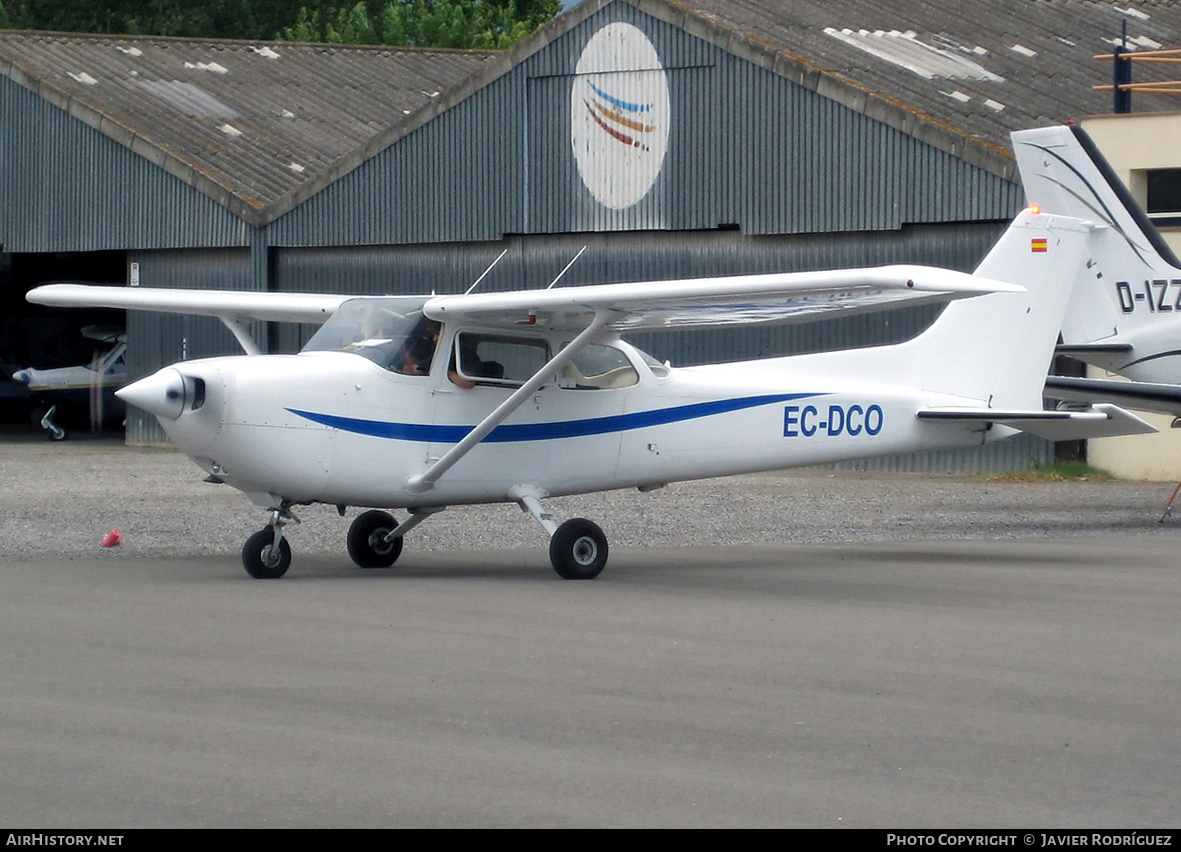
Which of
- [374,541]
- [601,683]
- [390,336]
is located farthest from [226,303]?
[601,683]

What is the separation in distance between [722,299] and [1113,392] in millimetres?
6095

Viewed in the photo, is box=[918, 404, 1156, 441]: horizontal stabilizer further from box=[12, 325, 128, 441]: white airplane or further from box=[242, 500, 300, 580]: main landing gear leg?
box=[12, 325, 128, 441]: white airplane

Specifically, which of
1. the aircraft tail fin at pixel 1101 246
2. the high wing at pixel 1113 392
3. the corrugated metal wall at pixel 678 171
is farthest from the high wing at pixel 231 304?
the corrugated metal wall at pixel 678 171

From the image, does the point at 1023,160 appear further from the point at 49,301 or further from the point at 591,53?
the point at 49,301

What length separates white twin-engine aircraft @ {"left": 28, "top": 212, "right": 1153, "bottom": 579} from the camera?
11.3m

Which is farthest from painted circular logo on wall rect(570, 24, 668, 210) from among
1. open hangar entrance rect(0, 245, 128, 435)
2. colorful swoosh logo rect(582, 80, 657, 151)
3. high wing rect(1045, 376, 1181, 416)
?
open hangar entrance rect(0, 245, 128, 435)

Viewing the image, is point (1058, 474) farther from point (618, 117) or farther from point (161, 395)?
point (161, 395)

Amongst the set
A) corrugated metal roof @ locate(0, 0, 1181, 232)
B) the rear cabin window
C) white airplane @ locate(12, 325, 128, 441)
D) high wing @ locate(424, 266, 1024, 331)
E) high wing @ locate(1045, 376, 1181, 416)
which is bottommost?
white airplane @ locate(12, 325, 128, 441)

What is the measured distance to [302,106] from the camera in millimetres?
33281

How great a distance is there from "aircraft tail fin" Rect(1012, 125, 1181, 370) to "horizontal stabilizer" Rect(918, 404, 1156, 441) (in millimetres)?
4097

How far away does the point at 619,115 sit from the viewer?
23.8m

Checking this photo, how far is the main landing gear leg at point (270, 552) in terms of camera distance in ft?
38.2

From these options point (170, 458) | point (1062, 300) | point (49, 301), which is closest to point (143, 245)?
point (170, 458)

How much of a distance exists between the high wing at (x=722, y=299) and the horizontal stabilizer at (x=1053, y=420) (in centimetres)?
163
